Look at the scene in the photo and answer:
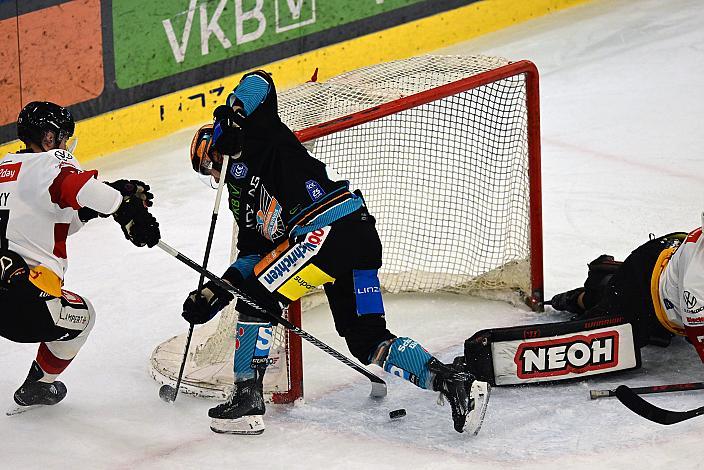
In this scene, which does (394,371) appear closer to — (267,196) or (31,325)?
(267,196)

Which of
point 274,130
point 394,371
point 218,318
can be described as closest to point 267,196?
point 274,130

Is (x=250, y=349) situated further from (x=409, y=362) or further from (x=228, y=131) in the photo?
(x=228, y=131)

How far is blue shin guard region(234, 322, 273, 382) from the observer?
3861mm

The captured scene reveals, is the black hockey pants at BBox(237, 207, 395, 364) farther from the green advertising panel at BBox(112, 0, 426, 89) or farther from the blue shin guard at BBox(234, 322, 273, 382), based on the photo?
the green advertising panel at BBox(112, 0, 426, 89)

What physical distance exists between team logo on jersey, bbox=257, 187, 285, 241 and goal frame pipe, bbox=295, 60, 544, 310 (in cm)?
29

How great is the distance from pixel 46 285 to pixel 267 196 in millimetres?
682

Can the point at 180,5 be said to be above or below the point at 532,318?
above

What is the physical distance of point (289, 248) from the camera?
3.79m

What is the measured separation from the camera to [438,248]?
493 centimetres

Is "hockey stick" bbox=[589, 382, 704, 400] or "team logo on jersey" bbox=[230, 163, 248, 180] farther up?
"team logo on jersey" bbox=[230, 163, 248, 180]

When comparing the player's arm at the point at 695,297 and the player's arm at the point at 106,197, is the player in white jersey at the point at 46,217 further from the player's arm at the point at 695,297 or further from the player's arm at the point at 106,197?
the player's arm at the point at 695,297

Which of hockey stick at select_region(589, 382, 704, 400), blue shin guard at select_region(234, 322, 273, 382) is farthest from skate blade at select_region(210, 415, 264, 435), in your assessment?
hockey stick at select_region(589, 382, 704, 400)

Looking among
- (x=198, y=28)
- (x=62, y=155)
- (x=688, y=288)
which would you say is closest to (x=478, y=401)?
(x=688, y=288)

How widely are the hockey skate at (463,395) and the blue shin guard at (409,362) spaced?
0.12 feet
